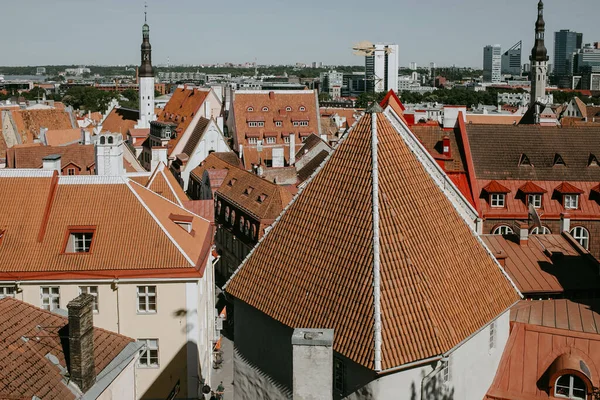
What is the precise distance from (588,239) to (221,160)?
32.5 meters

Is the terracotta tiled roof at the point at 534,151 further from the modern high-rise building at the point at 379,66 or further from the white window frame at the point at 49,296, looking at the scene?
the white window frame at the point at 49,296

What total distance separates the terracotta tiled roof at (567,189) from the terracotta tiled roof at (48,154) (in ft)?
105

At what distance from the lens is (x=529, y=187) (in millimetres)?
44406

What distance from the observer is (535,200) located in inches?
1753

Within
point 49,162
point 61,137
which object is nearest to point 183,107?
point 61,137

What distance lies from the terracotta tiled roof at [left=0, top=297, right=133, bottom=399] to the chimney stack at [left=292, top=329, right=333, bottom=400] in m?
5.84

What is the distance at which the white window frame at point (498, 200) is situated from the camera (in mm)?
44281

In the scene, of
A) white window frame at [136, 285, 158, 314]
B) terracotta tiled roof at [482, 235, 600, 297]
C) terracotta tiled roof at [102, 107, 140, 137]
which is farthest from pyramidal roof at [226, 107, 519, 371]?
terracotta tiled roof at [102, 107, 140, 137]

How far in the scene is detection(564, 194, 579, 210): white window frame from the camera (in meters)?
44.6

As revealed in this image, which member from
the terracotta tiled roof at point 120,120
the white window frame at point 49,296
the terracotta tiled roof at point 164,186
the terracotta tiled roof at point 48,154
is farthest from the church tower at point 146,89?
the white window frame at point 49,296

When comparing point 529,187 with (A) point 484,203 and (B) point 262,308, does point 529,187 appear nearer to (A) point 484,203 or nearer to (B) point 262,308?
(A) point 484,203

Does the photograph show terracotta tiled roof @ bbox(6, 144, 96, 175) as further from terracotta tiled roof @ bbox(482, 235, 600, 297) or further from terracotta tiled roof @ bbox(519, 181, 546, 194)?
terracotta tiled roof @ bbox(482, 235, 600, 297)

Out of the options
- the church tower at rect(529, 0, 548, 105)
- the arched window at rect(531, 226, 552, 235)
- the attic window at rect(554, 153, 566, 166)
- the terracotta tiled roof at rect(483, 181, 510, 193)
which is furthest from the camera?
the church tower at rect(529, 0, 548, 105)

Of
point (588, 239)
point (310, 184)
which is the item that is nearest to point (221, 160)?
point (588, 239)
